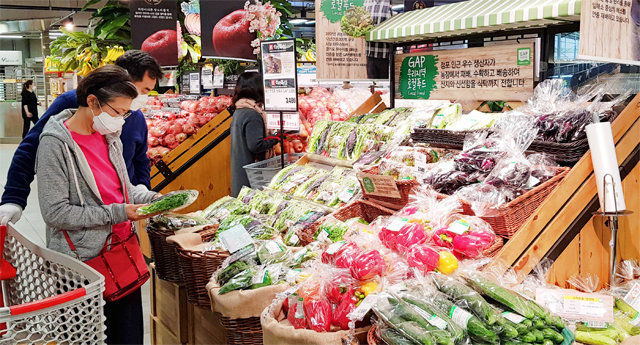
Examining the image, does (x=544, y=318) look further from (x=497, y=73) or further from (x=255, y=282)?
(x=497, y=73)

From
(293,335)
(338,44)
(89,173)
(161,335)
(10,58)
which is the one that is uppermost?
(10,58)

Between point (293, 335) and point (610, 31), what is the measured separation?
1.98m

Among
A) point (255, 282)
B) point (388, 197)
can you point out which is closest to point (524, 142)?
point (388, 197)

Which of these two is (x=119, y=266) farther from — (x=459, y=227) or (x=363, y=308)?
(x=459, y=227)

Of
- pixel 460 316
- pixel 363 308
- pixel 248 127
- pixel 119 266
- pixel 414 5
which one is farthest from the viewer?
pixel 248 127

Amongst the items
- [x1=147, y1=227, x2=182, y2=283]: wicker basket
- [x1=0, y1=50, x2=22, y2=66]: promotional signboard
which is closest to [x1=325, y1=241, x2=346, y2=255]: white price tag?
[x1=147, y1=227, x2=182, y2=283]: wicker basket

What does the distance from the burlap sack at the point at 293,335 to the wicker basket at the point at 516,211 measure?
737 millimetres

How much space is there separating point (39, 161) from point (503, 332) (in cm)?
203

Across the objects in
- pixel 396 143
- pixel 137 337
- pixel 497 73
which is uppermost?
pixel 497 73

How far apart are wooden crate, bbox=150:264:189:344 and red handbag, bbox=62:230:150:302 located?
53cm

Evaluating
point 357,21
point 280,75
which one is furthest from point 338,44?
point 280,75

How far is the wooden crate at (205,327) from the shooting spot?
10.1 feet

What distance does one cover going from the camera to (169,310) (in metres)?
3.64

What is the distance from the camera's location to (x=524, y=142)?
9.00 feet
